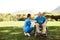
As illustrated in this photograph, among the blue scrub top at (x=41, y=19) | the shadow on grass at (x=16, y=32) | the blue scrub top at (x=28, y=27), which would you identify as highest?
the blue scrub top at (x=41, y=19)

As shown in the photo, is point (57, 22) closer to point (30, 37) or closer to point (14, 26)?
point (14, 26)

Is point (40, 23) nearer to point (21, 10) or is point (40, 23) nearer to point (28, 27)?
point (28, 27)

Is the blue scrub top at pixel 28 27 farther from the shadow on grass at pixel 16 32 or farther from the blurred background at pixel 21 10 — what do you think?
the blurred background at pixel 21 10

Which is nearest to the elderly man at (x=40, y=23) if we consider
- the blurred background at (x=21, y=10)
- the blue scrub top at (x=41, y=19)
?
the blue scrub top at (x=41, y=19)

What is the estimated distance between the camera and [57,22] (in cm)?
700

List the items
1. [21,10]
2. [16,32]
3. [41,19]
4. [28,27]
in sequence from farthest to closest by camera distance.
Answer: [21,10] < [16,32] < [28,27] < [41,19]

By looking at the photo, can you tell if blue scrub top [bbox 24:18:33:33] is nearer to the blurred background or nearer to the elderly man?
the elderly man

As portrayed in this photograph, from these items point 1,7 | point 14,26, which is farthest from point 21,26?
point 1,7

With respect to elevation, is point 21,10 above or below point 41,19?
above

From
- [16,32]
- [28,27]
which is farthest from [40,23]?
[16,32]

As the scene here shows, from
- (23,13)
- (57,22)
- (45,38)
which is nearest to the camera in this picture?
(45,38)

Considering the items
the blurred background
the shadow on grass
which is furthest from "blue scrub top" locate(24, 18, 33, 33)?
the blurred background

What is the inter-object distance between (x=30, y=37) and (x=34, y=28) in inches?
11.3

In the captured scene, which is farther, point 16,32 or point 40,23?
point 16,32
